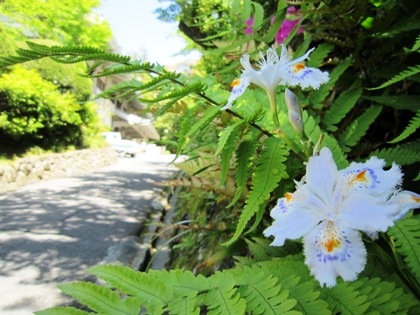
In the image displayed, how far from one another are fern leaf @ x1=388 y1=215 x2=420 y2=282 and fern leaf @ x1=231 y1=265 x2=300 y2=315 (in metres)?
0.33

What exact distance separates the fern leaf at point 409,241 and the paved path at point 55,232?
3.16 meters

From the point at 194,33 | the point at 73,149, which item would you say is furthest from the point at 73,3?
the point at 194,33

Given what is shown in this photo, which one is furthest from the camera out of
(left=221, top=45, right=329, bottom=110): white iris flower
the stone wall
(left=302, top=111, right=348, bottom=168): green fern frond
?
the stone wall

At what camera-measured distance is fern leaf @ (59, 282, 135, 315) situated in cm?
82

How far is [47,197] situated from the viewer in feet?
24.8

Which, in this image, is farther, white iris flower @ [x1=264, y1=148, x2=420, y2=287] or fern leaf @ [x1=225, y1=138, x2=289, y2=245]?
fern leaf @ [x1=225, y1=138, x2=289, y2=245]

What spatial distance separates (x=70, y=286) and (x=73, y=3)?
16645 mm

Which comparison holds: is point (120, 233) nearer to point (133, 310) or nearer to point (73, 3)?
point (133, 310)

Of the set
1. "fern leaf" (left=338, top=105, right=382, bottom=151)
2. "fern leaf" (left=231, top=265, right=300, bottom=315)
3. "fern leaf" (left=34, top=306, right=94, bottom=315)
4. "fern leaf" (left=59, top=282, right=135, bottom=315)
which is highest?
"fern leaf" (left=338, top=105, right=382, bottom=151)

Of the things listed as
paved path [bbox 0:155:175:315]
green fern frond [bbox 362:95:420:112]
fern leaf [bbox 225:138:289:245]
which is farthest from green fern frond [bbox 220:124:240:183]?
paved path [bbox 0:155:175:315]

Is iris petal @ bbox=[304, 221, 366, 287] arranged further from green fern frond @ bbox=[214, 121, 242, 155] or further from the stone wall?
the stone wall

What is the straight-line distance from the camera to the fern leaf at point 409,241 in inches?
34.0

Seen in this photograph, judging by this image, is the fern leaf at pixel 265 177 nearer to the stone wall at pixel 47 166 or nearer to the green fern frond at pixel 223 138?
the green fern frond at pixel 223 138

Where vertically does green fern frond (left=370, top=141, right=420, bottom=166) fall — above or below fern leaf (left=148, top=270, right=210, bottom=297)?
above
